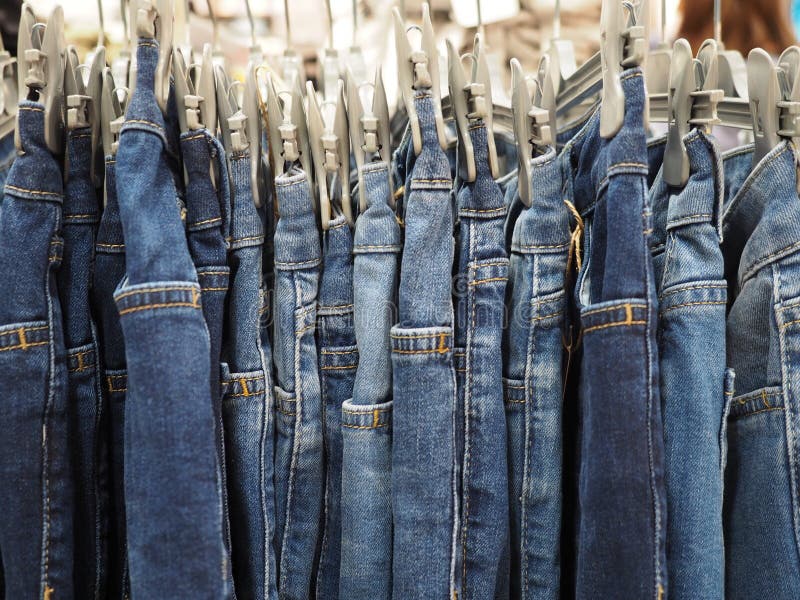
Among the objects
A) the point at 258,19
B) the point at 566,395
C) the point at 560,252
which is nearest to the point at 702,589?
the point at 566,395

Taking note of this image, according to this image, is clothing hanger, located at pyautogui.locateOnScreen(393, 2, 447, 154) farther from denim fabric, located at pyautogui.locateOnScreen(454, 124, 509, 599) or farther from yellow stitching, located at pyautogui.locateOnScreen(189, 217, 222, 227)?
yellow stitching, located at pyautogui.locateOnScreen(189, 217, 222, 227)

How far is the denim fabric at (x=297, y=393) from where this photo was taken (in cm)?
55

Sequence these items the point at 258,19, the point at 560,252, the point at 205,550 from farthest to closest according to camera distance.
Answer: the point at 258,19, the point at 560,252, the point at 205,550

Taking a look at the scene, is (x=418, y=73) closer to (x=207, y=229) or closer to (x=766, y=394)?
(x=207, y=229)

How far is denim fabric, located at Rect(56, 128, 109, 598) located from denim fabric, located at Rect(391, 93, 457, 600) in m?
0.27

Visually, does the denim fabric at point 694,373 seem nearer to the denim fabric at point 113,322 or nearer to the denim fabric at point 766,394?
the denim fabric at point 766,394

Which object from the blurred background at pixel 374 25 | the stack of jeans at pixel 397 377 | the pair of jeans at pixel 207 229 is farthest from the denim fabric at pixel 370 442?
the blurred background at pixel 374 25

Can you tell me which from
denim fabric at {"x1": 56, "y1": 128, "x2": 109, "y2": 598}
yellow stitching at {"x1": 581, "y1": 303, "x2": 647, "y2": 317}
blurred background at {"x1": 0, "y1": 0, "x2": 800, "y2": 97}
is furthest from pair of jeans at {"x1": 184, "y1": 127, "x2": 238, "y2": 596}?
blurred background at {"x1": 0, "y1": 0, "x2": 800, "y2": 97}

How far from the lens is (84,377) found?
54cm

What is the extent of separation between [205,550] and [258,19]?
108 cm

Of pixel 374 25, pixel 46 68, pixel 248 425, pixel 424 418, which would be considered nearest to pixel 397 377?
pixel 424 418

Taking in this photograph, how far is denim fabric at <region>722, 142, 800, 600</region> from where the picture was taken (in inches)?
19.9

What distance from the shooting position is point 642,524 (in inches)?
18.2

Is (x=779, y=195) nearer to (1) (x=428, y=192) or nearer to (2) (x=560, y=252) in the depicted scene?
(2) (x=560, y=252)
